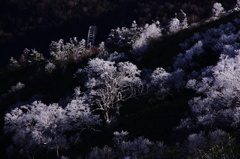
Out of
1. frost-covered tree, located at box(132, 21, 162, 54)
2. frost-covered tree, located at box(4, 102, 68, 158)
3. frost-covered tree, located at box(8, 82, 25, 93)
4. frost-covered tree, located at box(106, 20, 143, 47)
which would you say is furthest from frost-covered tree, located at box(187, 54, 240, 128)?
frost-covered tree, located at box(106, 20, 143, 47)

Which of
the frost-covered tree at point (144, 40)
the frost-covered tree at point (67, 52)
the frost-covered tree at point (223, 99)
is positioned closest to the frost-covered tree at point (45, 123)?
the frost-covered tree at point (223, 99)

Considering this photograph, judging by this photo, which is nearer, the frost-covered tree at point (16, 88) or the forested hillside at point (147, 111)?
the forested hillside at point (147, 111)

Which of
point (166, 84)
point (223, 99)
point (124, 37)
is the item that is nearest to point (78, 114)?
point (166, 84)

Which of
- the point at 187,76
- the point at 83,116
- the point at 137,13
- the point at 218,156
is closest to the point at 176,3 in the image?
the point at 137,13

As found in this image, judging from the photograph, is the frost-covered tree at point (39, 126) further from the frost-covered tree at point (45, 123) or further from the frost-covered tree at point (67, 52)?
the frost-covered tree at point (67, 52)

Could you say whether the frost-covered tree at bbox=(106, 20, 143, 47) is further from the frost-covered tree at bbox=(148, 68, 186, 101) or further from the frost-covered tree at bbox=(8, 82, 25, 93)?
the frost-covered tree at bbox=(148, 68, 186, 101)

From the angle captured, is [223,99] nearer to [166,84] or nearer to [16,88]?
[166,84]

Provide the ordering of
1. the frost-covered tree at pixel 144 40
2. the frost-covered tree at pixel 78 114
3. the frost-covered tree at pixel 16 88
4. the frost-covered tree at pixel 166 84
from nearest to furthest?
the frost-covered tree at pixel 78 114 < the frost-covered tree at pixel 166 84 < the frost-covered tree at pixel 144 40 < the frost-covered tree at pixel 16 88

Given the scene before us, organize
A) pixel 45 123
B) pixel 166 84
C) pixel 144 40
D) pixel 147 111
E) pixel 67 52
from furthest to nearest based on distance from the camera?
1. pixel 67 52
2. pixel 144 40
3. pixel 166 84
4. pixel 147 111
5. pixel 45 123

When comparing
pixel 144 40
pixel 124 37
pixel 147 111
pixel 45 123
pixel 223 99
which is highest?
pixel 124 37

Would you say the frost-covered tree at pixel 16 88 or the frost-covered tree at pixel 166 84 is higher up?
the frost-covered tree at pixel 16 88

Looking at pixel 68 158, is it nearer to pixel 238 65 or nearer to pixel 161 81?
pixel 161 81
